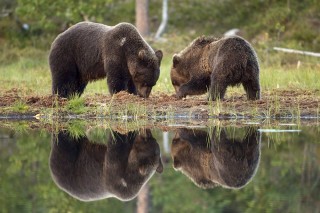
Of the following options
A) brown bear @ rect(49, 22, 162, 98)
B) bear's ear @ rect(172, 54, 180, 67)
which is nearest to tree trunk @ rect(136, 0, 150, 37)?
bear's ear @ rect(172, 54, 180, 67)

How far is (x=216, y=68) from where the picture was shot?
1303cm

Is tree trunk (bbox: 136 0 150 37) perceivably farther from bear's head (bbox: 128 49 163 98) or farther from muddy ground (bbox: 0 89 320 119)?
bear's head (bbox: 128 49 163 98)

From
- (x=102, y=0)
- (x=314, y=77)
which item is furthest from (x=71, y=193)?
(x=102, y=0)

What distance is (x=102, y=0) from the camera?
87.6ft

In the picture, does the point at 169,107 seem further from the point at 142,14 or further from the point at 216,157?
Result: the point at 142,14

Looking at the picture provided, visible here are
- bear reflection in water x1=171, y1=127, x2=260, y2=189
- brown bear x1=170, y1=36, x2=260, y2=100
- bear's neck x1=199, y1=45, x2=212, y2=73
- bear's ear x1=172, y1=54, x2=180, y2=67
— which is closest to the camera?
bear reflection in water x1=171, y1=127, x2=260, y2=189

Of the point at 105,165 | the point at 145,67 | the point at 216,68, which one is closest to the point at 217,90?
Answer: the point at 216,68

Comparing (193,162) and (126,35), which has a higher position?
(126,35)

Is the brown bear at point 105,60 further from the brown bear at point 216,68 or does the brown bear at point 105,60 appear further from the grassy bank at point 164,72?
the grassy bank at point 164,72

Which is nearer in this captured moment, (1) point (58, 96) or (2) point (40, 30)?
(1) point (58, 96)

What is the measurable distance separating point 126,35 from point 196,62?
139cm

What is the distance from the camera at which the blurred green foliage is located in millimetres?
26859

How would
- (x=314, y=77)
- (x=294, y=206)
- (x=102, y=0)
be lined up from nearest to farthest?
1. (x=294, y=206)
2. (x=314, y=77)
3. (x=102, y=0)

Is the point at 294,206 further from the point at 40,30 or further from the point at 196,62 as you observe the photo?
the point at 40,30
